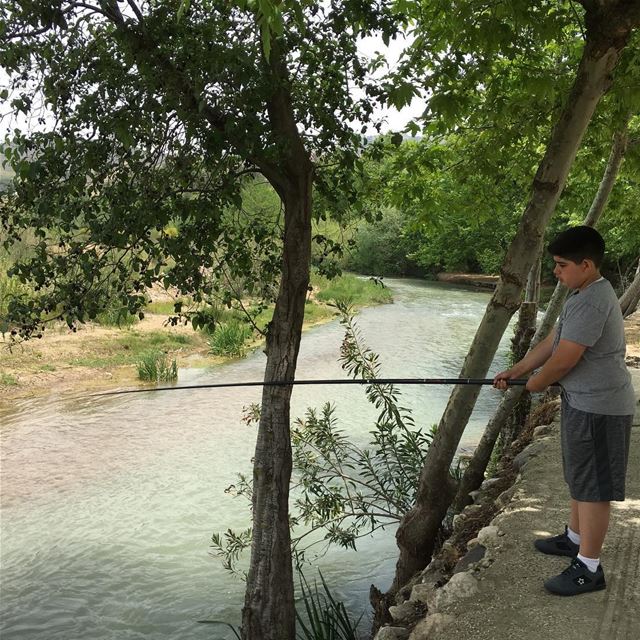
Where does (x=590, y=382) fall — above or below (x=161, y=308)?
above

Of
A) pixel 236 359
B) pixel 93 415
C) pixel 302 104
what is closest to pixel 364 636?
pixel 302 104

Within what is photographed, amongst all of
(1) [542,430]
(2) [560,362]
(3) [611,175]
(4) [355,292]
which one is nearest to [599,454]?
(2) [560,362]

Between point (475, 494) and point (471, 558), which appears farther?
point (475, 494)

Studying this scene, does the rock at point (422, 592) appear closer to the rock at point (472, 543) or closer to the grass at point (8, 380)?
the rock at point (472, 543)

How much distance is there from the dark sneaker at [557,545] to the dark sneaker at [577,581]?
356 mm

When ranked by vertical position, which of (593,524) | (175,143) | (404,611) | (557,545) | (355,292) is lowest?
(404,611)

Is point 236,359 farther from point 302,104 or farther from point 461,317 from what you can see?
point 302,104

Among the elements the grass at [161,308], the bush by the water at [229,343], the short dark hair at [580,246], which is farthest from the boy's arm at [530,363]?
the grass at [161,308]

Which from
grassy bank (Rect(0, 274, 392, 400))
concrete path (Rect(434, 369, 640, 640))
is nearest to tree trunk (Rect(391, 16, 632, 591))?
concrete path (Rect(434, 369, 640, 640))

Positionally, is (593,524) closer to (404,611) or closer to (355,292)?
(404,611)

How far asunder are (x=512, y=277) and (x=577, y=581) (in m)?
2.20

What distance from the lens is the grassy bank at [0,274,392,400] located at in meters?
13.7

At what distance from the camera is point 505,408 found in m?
6.20

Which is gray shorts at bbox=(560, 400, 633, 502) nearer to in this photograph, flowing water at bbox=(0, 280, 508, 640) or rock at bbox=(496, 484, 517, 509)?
rock at bbox=(496, 484, 517, 509)
